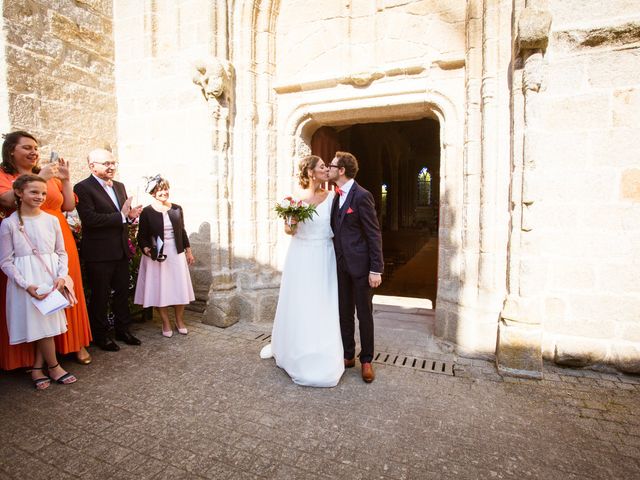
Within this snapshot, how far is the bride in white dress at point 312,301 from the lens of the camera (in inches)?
116

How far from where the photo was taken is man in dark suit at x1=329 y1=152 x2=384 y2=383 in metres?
2.97

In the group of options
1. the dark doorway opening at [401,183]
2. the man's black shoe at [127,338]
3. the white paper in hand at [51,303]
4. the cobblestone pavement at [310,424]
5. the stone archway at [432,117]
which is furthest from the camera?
the dark doorway opening at [401,183]

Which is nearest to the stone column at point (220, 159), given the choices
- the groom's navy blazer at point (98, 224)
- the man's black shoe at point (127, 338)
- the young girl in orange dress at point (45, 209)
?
the man's black shoe at point (127, 338)

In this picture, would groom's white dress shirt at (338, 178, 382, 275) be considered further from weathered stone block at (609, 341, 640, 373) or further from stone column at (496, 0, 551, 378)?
weathered stone block at (609, 341, 640, 373)

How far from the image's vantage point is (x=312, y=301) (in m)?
3.02

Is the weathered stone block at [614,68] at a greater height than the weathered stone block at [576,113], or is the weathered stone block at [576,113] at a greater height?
the weathered stone block at [614,68]

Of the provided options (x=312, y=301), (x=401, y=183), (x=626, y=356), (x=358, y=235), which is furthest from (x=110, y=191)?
(x=401, y=183)

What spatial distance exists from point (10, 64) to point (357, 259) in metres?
4.39

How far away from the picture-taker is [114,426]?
2332 mm

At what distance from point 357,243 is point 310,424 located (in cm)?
141

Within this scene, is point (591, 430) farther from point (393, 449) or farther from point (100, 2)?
point (100, 2)

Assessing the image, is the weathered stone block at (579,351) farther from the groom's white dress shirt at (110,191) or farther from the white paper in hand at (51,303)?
the groom's white dress shirt at (110,191)

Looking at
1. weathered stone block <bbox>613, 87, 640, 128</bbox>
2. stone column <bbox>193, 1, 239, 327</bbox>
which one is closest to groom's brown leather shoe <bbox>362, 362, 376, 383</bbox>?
stone column <bbox>193, 1, 239, 327</bbox>

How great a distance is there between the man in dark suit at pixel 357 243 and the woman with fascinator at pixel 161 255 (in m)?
1.92
